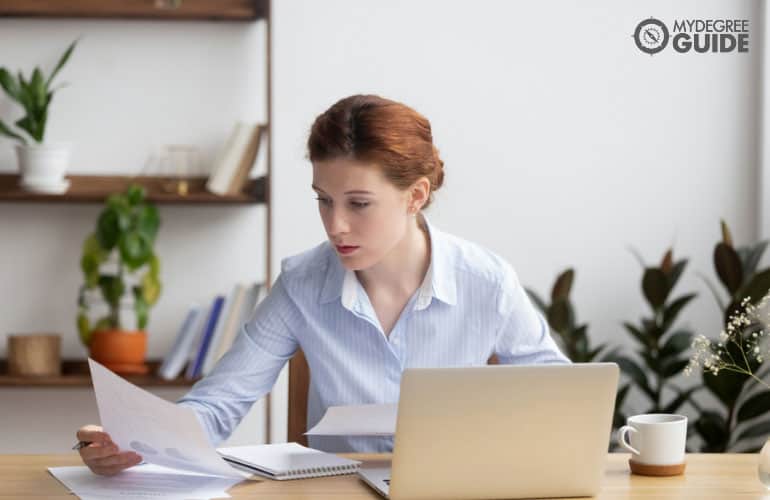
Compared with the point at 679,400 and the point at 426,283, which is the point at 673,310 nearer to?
the point at 679,400

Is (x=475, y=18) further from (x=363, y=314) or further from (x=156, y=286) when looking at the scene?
(x=363, y=314)

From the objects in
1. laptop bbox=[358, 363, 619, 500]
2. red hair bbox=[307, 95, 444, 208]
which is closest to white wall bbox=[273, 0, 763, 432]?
red hair bbox=[307, 95, 444, 208]

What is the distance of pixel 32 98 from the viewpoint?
334 cm

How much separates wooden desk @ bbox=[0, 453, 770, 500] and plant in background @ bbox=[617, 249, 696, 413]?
1.53m

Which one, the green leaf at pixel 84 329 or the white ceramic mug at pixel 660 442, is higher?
the white ceramic mug at pixel 660 442

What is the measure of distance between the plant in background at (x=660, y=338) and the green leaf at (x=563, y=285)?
0.68 ft

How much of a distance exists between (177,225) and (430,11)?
1.02m

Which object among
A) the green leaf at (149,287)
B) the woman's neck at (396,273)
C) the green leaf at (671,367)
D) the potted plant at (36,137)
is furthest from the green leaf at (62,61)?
the green leaf at (671,367)

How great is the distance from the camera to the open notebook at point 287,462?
172 cm

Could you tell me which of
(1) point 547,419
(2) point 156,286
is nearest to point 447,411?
(1) point 547,419

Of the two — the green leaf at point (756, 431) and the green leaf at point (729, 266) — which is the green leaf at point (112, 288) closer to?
the green leaf at point (729, 266)

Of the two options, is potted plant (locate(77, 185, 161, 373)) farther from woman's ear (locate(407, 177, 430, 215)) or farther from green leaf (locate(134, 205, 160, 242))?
woman's ear (locate(407, 177, 430, 215))

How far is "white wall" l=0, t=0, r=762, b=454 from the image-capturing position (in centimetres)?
352

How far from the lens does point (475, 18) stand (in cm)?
354
